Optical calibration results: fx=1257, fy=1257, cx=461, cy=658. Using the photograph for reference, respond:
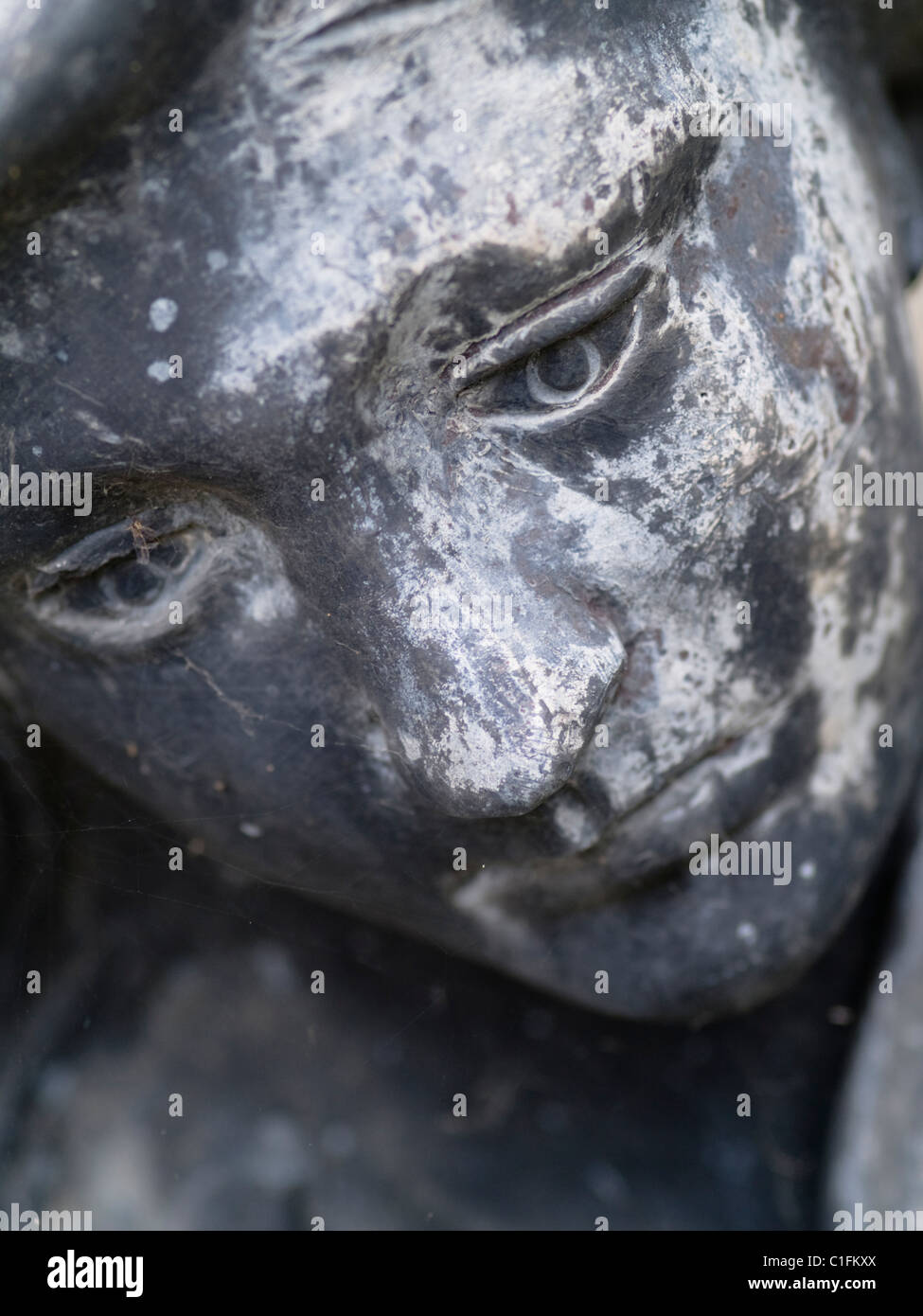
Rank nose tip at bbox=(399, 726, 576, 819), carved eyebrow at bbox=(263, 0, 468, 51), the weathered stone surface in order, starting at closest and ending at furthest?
1. carved eyebrow at bbox=(263, 0, 468, 51)
2. nose tip at bbox=(399, 726, 576, 819)
3. the weathered stone surface

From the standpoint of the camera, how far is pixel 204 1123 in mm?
927

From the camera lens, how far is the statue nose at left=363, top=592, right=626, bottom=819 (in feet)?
1.87

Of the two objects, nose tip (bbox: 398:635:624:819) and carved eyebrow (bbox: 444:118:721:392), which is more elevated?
carved eyebrow (bbox: 444:118:721:392)

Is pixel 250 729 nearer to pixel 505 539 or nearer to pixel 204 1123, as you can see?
pixel 505 539

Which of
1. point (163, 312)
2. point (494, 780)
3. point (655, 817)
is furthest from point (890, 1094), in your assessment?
point (163, 312)

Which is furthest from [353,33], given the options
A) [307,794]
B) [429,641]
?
[307,794]

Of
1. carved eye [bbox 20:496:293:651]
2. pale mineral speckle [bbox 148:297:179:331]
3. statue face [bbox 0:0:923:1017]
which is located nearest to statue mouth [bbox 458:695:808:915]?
statue face [bbox 0:0:923:1017]

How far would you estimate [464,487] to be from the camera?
22.1 inches

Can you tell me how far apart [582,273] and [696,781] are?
282mm

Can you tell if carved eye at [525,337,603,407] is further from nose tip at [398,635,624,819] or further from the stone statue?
nose tip at [398,635,624,819]

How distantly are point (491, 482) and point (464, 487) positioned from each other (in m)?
0.01

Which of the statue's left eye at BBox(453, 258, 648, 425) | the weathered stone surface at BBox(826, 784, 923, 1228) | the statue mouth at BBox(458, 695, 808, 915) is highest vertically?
the statue's left eye at BBox(453, 258, 648, 425)

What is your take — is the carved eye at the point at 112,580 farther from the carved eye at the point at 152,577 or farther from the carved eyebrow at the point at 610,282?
the carved eyebrow at the point at 610,282

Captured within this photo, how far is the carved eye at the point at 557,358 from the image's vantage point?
53 cm
